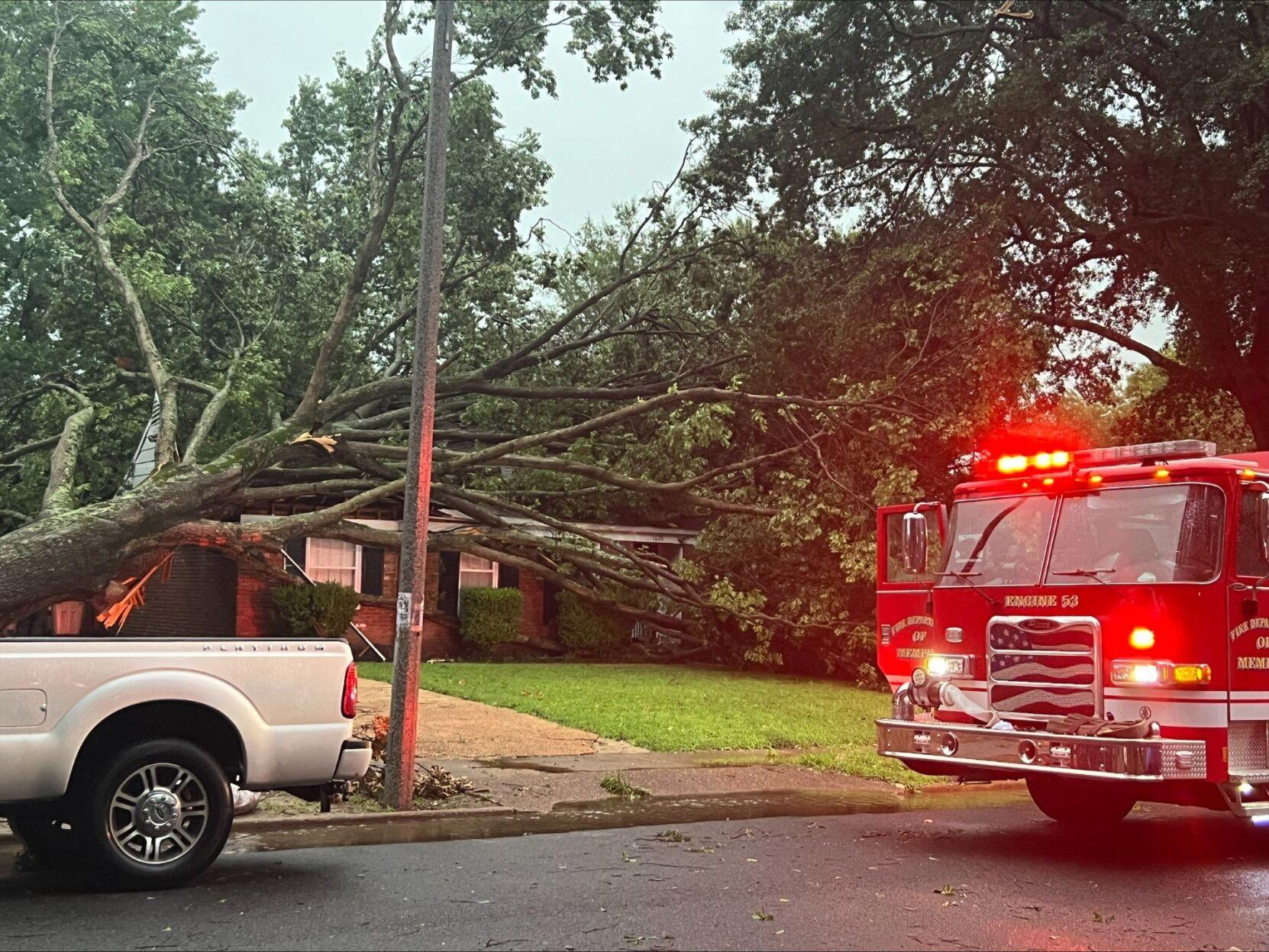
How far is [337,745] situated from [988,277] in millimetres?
12999

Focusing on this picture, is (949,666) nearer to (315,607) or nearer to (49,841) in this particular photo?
(49,841)

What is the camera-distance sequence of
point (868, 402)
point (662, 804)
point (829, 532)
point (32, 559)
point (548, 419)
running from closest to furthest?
point (662, 804) → point (32, 559) → point (868, 402) → point (829, 532) → point (548, 419)

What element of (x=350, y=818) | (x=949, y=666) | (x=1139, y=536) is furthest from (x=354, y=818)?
(x=1139, y=536)

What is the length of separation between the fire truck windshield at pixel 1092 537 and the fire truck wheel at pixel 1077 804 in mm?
1857

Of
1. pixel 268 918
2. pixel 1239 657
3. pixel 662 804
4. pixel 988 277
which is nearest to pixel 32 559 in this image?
pixel 662 804

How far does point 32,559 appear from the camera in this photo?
43.2 feet

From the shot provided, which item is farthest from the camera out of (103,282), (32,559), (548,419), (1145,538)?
(548,419)

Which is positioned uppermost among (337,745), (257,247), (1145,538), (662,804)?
(257,247)

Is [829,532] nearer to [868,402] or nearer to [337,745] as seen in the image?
[868,402]

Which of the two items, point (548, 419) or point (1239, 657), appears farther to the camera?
point (548, 419)

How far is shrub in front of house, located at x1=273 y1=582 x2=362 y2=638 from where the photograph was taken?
2372 centimetres

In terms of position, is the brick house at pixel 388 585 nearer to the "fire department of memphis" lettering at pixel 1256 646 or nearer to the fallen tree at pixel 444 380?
the fallen tree at pixel 444 380

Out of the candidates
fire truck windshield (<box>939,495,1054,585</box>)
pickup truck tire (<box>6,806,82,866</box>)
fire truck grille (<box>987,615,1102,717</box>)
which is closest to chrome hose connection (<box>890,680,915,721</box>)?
fire truck grille (<box>987,615,1102,717</box>)

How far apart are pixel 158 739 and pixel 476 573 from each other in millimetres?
20299
